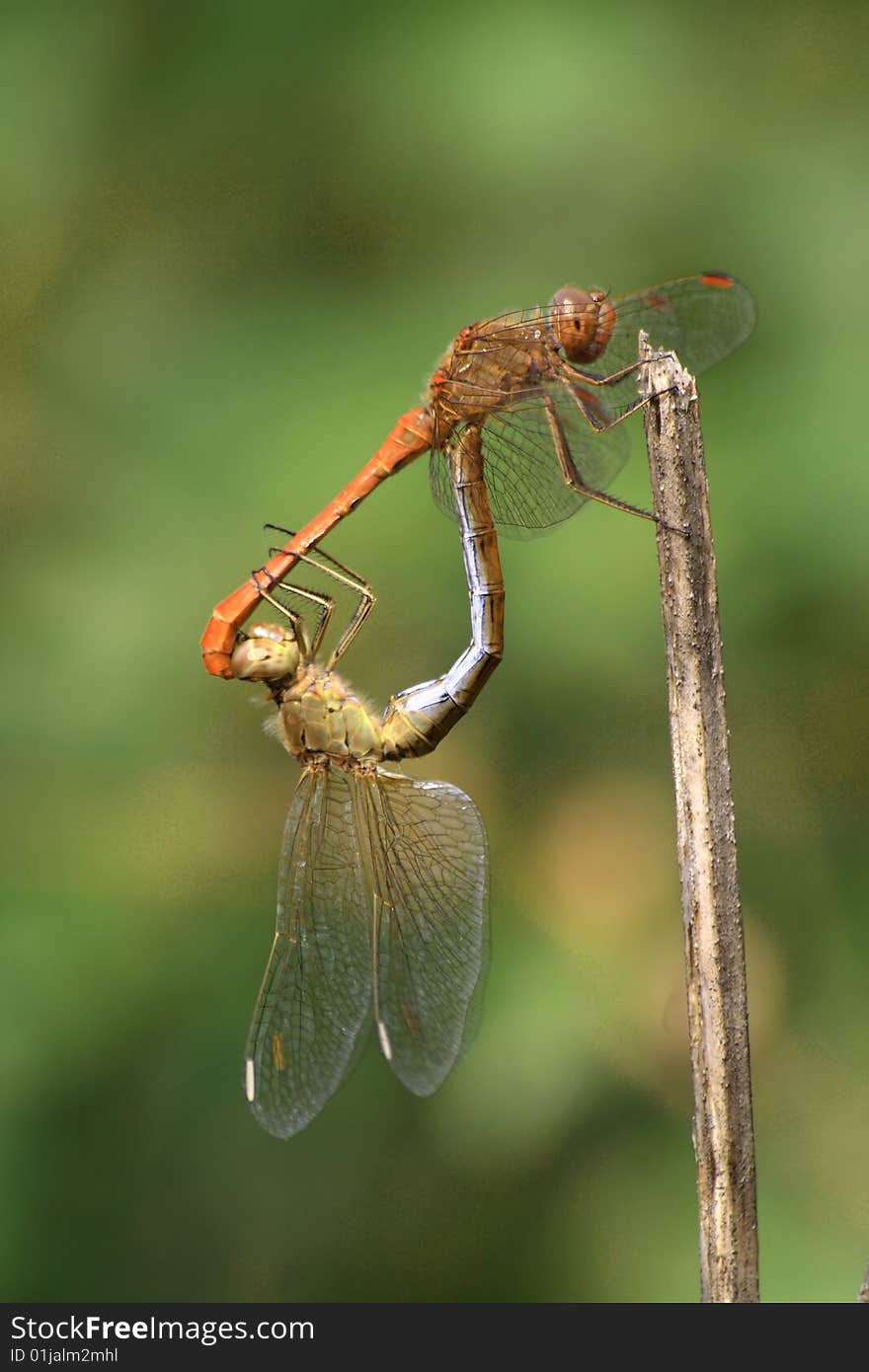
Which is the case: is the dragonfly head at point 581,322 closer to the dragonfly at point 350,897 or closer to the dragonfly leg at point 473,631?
the dragonfly leg at point 473,631

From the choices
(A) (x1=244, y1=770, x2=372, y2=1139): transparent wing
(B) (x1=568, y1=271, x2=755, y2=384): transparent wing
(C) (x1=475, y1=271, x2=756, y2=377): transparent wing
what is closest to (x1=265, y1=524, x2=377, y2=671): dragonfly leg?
(A) (x1=244, y1=770, x2=372, y2=1139): transparent wing

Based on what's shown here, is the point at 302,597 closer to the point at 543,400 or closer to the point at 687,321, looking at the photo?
the point at 543,400

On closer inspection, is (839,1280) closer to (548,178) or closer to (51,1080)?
(51,1080)

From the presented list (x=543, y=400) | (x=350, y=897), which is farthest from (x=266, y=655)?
(x=543, y=400)

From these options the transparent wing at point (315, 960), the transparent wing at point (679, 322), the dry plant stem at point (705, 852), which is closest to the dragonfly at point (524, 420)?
the transparent wing at point (679, 322)

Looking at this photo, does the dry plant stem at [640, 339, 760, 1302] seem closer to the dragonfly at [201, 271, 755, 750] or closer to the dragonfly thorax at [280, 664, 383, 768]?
the dragonfly at [201, 271, 755, 750]

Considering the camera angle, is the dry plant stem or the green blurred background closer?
the dry plant stem

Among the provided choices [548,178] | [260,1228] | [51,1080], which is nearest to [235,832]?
[51,1080]
